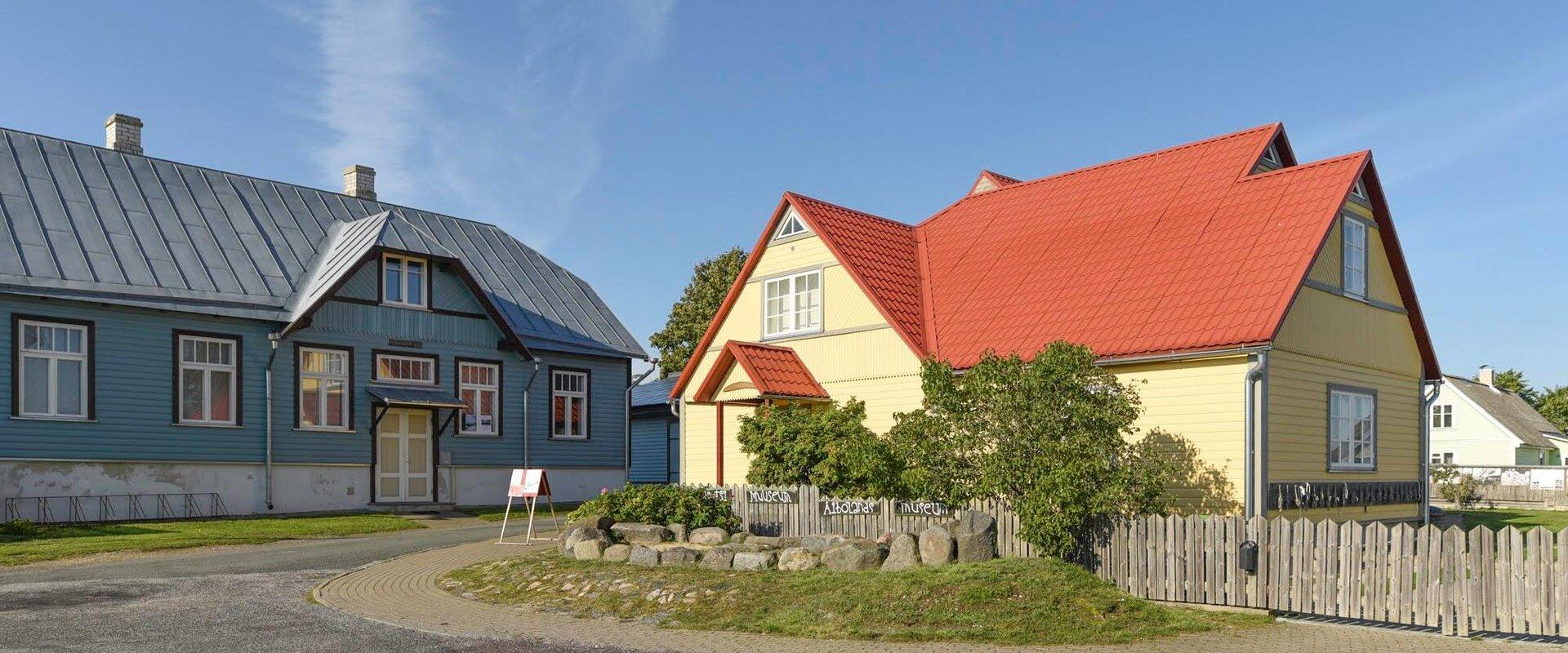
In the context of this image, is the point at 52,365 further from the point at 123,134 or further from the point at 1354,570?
the point at 1354,570

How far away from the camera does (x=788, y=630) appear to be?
515 inches

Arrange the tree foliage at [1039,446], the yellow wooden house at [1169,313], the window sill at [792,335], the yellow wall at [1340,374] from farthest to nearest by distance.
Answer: the window sill at [792,335], the yellow wall at [1340,374], the yellow wooden house at [1169,313], the tree foliage at [1039,446]

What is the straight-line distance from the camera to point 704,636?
12.9m

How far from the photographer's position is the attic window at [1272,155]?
22.5m

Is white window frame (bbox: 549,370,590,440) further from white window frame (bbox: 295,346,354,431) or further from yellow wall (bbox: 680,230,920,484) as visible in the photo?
yellow wall (bbox: 680,230,920,484)

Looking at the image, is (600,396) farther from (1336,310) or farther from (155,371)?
(1336,310)

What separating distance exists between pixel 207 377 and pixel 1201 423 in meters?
21.2

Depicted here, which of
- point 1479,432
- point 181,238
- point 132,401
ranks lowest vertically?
point 1479,432

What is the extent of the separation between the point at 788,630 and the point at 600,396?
23.8 m

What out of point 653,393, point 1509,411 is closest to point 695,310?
point 653,393

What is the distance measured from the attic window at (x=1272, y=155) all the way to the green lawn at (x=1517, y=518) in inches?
386

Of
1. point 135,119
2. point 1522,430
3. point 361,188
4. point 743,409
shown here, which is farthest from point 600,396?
point 1522,430

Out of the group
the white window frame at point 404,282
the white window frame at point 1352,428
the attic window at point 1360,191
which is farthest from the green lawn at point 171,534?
the attic window at point 1360,191

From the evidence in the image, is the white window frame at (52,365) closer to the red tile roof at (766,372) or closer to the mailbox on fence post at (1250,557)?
the red tile roof at (766,372)
